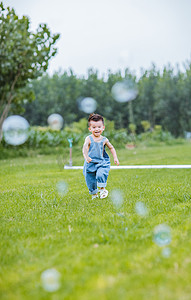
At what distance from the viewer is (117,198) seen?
144 inches

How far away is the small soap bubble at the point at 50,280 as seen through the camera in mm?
1538

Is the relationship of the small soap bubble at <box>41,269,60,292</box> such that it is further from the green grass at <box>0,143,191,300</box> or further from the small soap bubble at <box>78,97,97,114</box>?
the small soap bubble at <box>78,97,97,114</box>

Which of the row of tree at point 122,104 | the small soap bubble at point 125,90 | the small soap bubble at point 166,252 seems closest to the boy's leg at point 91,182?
the small soap bubble at point 166,252

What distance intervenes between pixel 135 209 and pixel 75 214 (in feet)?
2.00

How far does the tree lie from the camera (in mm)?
8789

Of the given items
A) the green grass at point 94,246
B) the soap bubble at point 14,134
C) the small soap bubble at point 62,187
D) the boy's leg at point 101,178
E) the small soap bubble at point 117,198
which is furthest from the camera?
the soap bubble at point 14,134

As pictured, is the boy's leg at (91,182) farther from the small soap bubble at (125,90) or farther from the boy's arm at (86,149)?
the small soap bubble at (125,90)

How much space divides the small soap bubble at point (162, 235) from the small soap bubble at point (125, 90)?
32388 millimetres

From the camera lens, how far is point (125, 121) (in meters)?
35.5

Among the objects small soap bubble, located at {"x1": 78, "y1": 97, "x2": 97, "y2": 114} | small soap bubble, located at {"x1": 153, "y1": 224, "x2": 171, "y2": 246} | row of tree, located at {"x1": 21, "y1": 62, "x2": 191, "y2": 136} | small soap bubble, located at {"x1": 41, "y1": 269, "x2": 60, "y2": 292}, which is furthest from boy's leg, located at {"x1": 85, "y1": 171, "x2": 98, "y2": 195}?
small soap bubble, located at {"x1": 78, "y1": 97, "x2": 97, "y2": 114}

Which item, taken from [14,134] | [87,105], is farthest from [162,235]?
[87,105]

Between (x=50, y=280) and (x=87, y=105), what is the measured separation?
35.0 meters

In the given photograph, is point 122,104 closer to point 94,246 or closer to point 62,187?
point 62,187

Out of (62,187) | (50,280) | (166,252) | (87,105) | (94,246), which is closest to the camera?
(50,280)
